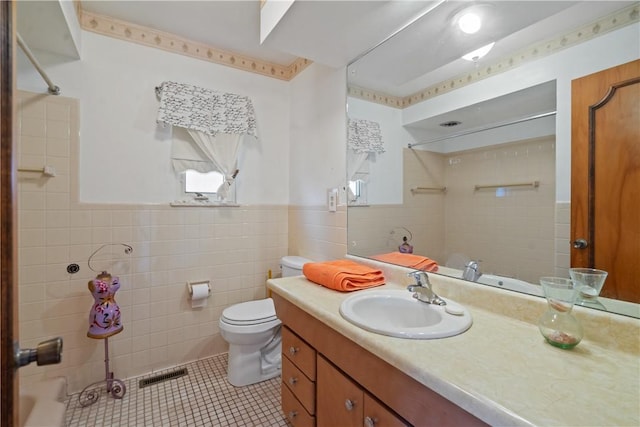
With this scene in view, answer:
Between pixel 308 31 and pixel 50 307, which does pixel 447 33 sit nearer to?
pixel 308 31

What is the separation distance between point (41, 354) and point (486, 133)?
1.51 m

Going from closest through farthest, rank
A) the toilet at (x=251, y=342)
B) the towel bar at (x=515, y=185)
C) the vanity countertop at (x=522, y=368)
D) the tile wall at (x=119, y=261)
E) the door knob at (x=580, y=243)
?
the vanity countertop at (x=522, y=368), the door knob at (x=580, y=243), the towel bar at (x=515, y=185), the tile wall at (x=119, y=261), the toilet at (x=251, y=342)

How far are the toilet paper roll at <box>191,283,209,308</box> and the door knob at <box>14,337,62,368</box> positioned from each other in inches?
65.8

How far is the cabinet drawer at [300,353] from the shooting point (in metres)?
1.21

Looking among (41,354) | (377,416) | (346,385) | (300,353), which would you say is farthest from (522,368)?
(41,354)

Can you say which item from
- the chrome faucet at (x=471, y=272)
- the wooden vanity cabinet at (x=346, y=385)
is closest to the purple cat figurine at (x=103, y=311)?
the wooden vanity cabinet at (x=346, y=385)

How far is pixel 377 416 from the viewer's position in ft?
2.84

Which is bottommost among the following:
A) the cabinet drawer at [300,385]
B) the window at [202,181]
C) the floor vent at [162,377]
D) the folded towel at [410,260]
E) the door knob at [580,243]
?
the floor vent at [162,377]

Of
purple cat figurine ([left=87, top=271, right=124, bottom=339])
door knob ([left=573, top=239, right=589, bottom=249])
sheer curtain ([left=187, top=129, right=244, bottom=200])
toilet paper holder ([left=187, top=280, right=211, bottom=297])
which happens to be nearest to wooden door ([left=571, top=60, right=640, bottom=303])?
door knob ([left=573, top=239, right=589, bottom=249])

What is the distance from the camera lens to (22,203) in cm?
166

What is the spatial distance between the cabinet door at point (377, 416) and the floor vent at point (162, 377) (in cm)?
164

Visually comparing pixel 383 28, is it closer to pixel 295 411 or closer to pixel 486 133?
pixel 486 133

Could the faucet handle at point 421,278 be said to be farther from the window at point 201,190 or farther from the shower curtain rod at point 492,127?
the window at point 201,190

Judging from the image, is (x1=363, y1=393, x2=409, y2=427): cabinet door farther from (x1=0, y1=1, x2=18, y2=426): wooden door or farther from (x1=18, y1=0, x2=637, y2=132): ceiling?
(x1=18, y1=0, x2=637, y2=132): ceiling
